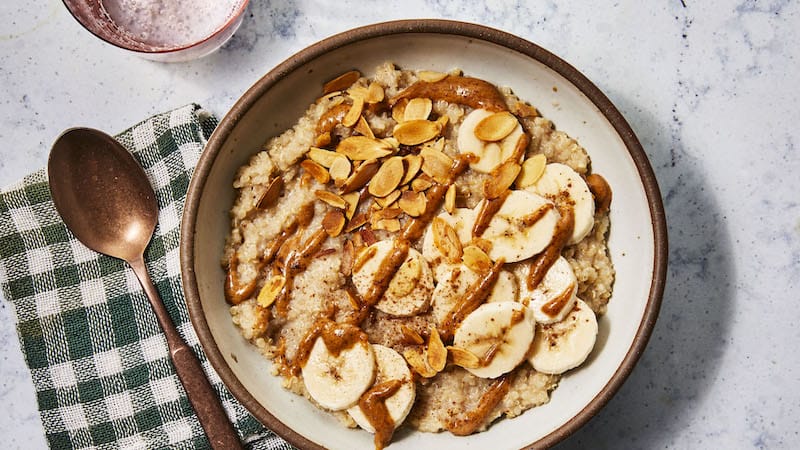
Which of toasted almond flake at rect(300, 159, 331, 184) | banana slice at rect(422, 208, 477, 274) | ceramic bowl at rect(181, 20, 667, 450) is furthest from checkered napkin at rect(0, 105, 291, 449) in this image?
banana slice at rect(422, 208, 477, 274)

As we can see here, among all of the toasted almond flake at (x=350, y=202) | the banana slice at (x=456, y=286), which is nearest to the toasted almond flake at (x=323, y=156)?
the toasted almond flake at (x=350, y=202)

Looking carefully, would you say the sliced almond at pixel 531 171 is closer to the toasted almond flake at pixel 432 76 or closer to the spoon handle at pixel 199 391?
the toasted almond flake at pixel 432 76

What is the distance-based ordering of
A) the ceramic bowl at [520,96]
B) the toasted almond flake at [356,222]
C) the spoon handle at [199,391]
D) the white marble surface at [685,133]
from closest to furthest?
the ceramic bowl at [520,96], the toasted almond flake at [356,222], the spoon handle at [199,391], the white marble surface at [685,133]

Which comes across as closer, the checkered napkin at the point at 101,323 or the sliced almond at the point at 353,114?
the sliced almond at the point at 353,114

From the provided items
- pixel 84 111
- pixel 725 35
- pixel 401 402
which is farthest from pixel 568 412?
pixel 84 111

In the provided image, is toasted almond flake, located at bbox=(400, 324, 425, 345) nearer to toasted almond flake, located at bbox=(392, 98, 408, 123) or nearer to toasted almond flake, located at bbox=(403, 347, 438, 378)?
toasted almond flake, located at bbox=(403, 347, 438, 378)

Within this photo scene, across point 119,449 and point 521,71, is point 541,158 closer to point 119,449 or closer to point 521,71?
point 521,71
